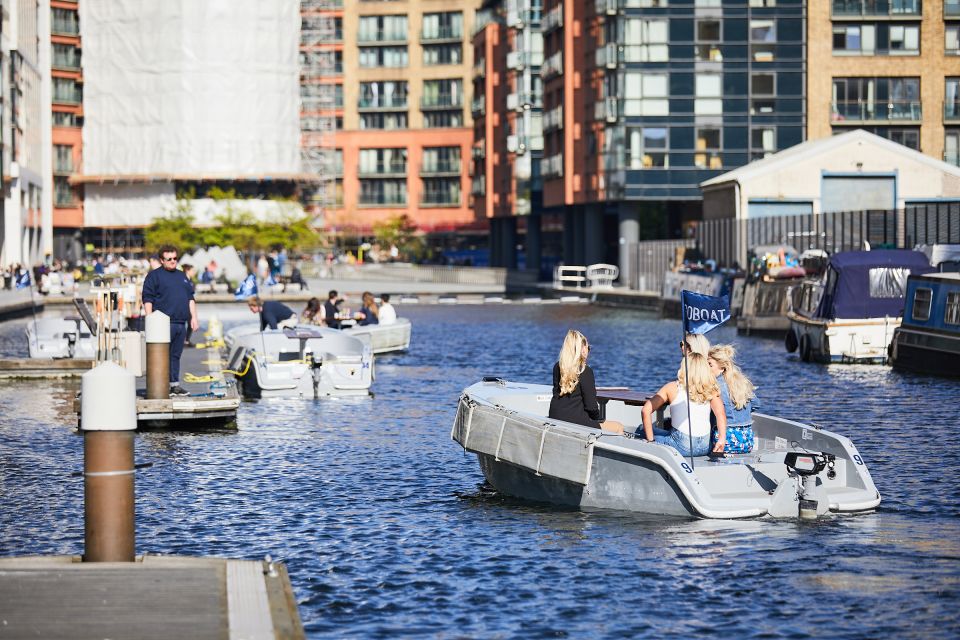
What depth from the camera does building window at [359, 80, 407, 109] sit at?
156500 mm

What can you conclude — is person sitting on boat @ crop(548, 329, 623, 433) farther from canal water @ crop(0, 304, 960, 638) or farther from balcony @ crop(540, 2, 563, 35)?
balcony @ crop(540, 2, 563, 35)

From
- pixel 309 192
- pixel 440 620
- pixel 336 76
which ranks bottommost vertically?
pixel 440 620

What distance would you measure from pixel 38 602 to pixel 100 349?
17529mm

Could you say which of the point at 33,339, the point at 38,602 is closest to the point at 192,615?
the point at 38,602

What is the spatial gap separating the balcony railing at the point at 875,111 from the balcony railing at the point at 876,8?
4.52 meters

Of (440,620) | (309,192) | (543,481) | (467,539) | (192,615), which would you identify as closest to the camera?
(192,615)

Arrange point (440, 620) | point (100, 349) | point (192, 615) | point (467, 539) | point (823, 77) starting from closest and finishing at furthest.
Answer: point (192, 615), point (440, 620), point (467, 539), point (100, 349), point (823, 77)

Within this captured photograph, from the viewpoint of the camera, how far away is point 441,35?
508ft

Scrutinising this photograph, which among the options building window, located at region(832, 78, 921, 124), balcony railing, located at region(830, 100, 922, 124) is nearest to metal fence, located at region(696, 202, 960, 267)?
balcony railing, located at region(830, 100, 922, 124)

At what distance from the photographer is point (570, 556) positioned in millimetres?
14930

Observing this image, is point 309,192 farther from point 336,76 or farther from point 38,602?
point 38,602

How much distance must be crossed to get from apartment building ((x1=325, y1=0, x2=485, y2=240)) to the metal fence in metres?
79.8

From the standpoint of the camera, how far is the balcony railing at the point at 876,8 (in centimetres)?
8656

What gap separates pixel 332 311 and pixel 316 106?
4130 inches
